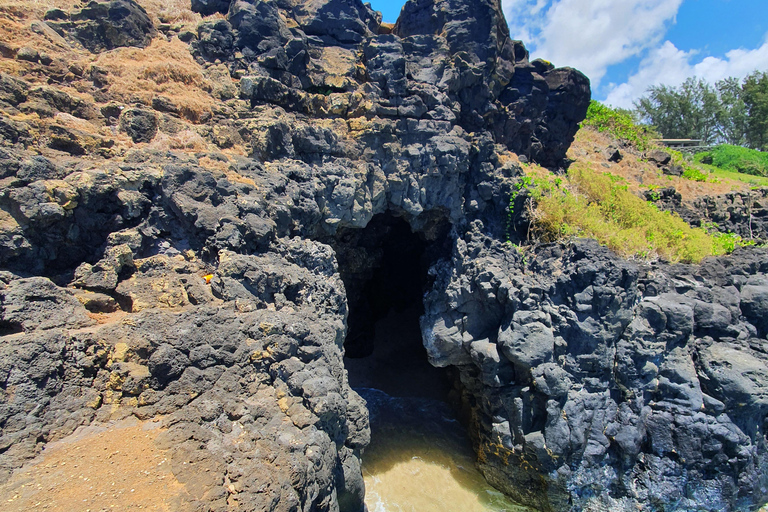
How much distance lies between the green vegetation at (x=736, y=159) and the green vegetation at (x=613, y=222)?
407 inches

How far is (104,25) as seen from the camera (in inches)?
297

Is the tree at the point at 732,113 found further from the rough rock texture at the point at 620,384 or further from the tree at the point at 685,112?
the rough rock texture at the point at 620,384

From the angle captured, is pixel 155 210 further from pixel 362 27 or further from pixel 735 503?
pixel 735 503

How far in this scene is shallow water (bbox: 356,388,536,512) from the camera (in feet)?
25.7

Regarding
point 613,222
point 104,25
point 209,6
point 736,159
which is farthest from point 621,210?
point 736,159

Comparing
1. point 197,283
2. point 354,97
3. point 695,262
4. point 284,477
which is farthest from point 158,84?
point 695,262

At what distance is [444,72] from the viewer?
367 inches

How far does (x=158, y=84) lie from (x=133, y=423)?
20.4ft

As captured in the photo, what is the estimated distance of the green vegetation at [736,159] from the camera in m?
16.9

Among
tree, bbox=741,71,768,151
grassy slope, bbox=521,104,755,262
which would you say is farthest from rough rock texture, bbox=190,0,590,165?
tree, bbox=741,71,768,151

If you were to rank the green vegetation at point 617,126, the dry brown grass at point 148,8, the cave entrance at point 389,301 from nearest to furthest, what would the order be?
the dry brown grass at point 148,8 < the cave entrance at point 389,301 < the green vegetation at point 617,126

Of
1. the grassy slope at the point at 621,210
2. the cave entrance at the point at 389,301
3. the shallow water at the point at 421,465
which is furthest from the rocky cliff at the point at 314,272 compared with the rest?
the grassy slope at the point at 621,210

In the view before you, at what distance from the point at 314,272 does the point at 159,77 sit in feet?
15.6

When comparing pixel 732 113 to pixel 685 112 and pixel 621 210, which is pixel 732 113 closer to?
pixel 685 112
